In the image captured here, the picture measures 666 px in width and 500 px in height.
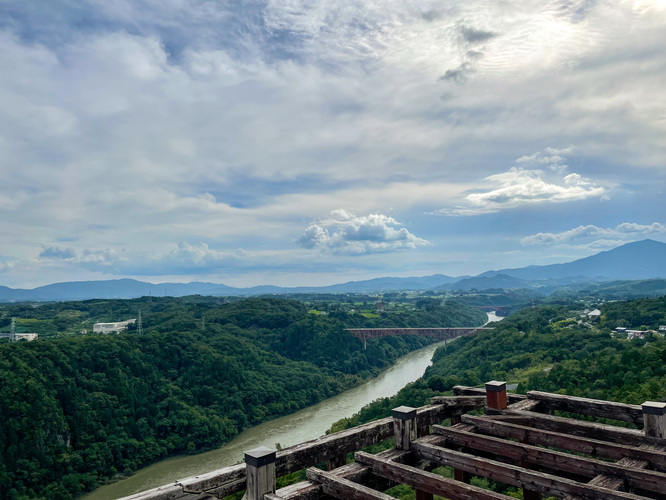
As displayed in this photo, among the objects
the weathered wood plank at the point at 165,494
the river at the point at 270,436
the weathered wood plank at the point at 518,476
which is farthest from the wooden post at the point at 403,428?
the river at the point at 270,436

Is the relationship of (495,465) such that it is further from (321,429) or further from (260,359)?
(260,359)

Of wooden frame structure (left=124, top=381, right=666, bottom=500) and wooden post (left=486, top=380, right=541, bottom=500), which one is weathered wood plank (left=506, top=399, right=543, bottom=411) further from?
wooden post (left=486, top=380, right=541, bottom=500)

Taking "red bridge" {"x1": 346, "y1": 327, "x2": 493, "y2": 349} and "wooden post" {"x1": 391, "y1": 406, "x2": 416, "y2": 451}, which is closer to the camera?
"wooden post" {"x1": 391, "y1": 406, "x2": 416, "y2": 451}

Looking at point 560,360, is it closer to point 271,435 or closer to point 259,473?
point 271,435

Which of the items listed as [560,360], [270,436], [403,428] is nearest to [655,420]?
[403,428]

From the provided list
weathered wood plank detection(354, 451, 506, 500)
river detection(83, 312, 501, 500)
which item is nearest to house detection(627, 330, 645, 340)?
river detection(83, 312, 501, 500)
